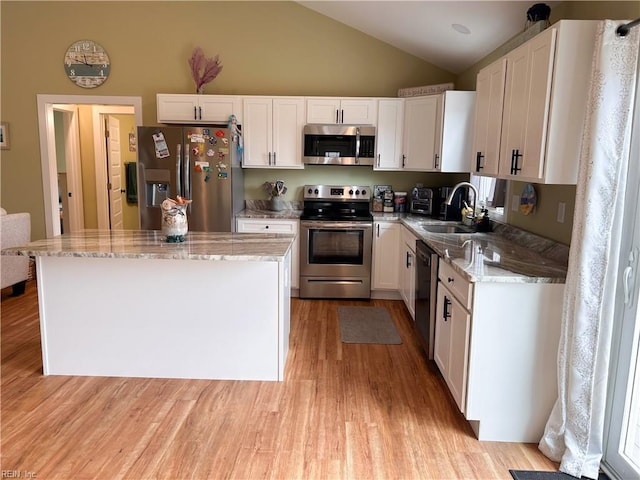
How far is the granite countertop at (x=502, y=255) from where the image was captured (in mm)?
2152

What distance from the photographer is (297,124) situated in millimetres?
4609

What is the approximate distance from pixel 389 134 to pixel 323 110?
0.74 metres

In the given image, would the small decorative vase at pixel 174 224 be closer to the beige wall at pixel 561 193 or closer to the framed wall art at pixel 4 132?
the beige wall at pixel 561 193

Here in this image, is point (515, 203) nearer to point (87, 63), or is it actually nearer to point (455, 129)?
point (455, 129)

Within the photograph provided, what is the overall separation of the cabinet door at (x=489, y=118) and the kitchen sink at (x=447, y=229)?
64cm

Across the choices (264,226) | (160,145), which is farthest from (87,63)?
(264,226)

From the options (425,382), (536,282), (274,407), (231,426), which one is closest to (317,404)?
(274,407)

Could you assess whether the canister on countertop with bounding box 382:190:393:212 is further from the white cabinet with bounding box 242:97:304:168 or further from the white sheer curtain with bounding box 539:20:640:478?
the white sheer curtain with bounding box 539:20:640:478

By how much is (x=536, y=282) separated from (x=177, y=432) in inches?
78.3

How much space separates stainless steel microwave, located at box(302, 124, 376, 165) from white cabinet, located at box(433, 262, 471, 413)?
2116 mm

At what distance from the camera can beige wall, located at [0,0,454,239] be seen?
4812 mm

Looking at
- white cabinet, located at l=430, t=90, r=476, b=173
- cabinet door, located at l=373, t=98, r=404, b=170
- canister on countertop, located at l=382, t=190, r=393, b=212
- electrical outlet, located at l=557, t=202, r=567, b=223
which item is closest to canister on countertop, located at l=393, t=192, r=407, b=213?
canister on countertop, located at l=382, t=190, r=393, b=212

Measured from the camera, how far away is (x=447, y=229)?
3764 millimetres

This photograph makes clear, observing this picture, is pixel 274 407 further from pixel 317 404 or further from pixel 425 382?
pixel 425 382
